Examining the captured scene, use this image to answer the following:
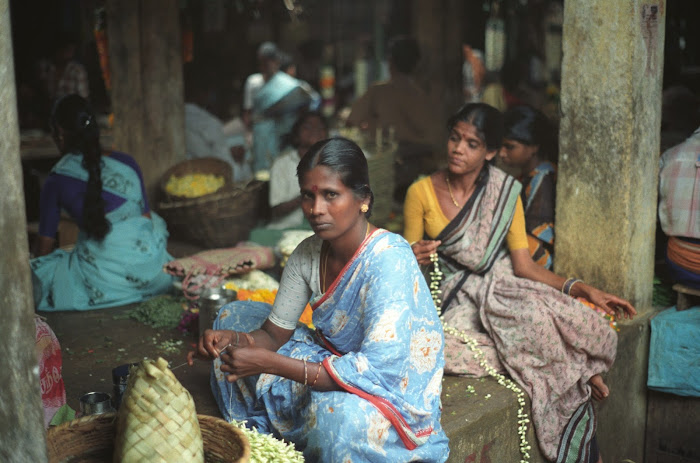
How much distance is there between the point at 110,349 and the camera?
4461 millimetres

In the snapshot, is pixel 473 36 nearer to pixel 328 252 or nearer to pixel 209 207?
pixel 209 207

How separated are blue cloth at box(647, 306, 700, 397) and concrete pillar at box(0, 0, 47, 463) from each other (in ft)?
11.5

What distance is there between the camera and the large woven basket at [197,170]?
6418 mm

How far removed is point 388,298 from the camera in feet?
9.28

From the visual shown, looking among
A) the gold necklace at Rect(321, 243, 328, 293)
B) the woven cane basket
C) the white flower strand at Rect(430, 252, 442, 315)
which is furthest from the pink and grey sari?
the woven cane basket

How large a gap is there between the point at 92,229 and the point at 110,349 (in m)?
1.01

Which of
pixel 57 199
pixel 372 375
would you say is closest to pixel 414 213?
pixel 372 375

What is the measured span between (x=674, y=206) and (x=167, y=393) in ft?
10.8

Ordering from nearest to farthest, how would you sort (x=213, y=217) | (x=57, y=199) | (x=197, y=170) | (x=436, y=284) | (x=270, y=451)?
(x=270, y=451) < (x=436, y=284) < (x=57, y=199) < (x=213, y=217) < (x=197, y=170)

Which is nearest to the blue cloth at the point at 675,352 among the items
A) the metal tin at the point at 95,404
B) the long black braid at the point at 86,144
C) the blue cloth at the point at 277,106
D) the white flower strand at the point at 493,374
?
the white flower strand at the point at 493,374

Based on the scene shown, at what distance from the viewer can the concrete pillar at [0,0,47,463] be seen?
6.47 feet

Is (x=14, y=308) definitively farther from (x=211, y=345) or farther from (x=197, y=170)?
(x=197, y=170)

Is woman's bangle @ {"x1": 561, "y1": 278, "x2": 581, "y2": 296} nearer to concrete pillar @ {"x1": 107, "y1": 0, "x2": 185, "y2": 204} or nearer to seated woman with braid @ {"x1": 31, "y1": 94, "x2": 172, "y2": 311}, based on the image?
seated woman with braid @ {"x1": 31, "y1": 94, "x2": 172, "y2": 311}

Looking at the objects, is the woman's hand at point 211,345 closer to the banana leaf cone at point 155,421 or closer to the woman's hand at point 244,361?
the woman's hand at point 244,361
